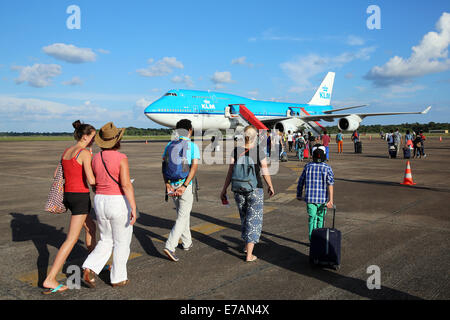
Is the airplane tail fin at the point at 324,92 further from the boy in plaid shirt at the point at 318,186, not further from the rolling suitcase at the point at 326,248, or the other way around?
the rolling suitcase at the point at 326,248

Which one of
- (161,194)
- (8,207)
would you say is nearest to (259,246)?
(161,194)

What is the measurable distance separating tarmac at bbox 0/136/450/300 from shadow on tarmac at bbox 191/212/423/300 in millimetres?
12

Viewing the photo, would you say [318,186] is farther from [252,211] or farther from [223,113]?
[223,113]

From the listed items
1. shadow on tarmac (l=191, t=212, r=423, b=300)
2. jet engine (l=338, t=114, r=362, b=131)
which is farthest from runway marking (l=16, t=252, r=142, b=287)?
jet engine (l=338, t=114, r=362, b=131)

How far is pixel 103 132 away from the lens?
3.93m

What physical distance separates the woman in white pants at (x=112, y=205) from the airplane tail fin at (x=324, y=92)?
44.6m

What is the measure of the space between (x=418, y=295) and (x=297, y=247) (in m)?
1.90

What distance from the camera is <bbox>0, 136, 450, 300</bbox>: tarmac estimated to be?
12.3ft

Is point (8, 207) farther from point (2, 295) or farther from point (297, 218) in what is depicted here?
point (297, 218)

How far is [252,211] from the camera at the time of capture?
15.3 ft

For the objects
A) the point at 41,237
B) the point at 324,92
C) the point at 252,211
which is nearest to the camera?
the point at 252,211

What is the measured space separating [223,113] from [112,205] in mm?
27177

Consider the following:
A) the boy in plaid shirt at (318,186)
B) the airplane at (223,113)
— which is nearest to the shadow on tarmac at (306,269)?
the boy in plaid shirt at (318,186)

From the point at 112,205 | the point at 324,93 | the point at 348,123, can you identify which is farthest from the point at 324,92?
the point at 112,205
